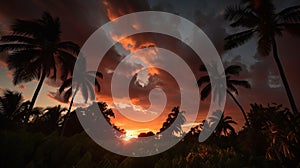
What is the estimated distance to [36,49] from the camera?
1302 cm

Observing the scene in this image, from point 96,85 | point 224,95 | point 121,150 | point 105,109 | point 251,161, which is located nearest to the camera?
point 251,161

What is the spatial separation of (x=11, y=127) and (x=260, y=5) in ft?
43.9

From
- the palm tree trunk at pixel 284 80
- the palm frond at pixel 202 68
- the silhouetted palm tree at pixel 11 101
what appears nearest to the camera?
the palm tree trunk at pixel 284 80

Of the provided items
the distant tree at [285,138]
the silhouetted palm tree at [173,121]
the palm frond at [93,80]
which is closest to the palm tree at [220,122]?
the silhouetted palm tree at [173,121]

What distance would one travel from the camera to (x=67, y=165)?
376 centimetres

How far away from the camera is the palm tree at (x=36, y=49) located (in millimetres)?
11828

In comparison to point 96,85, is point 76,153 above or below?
below

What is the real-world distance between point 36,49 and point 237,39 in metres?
13.0

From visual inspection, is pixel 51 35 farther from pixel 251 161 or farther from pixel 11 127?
pixel 251 161

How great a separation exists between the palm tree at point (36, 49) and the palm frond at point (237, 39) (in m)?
10.5

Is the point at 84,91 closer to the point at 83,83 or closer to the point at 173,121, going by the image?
the point at 83,83

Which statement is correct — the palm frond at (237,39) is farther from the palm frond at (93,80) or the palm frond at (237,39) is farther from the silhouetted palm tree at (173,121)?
the silhouetted palm tree at (173,121)

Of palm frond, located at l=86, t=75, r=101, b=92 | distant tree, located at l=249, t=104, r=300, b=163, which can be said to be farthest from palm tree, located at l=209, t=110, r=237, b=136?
distant tree, located at l=249, t=104, r=300, b=163

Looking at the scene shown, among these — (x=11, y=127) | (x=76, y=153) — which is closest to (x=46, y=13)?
(x=11, y=127)
